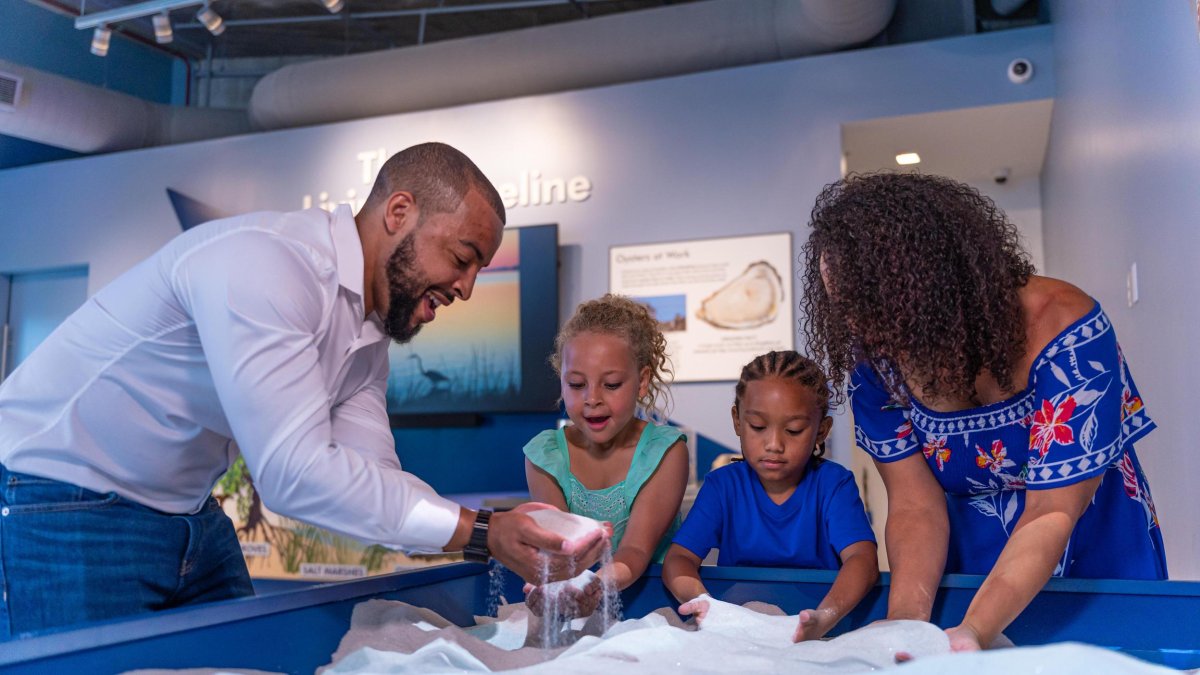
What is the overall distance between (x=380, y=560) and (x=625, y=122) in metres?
2.40

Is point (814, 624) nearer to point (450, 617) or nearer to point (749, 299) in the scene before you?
point (450, 617)

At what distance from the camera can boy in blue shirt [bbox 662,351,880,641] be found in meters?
1.67

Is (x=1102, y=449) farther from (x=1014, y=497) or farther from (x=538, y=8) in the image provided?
(x=538, y=8)

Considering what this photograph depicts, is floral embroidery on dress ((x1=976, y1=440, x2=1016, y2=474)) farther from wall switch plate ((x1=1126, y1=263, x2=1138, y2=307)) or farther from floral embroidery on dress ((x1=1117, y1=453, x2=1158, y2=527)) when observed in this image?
wall switch plate ((x1=1126, y1=263, x2=1138, y2=307))

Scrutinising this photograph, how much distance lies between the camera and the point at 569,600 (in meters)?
1.33

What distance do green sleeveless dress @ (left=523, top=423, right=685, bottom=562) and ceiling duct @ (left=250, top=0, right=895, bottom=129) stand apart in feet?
9.58

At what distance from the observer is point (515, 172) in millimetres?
5070

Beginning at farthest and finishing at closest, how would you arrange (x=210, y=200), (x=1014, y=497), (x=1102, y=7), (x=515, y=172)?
(x=210, y=200) → (x=515, y=172) → (x=1102, y=7) → (x=1014, y=497)

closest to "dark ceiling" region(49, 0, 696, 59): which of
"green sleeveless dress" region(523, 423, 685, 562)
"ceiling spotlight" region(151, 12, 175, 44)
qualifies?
"ceiling spotlight" region(151, 12, 175, 44)

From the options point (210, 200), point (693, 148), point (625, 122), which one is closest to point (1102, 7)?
point (693, 148)

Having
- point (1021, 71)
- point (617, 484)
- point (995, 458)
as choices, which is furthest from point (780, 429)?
point (1021, 71)

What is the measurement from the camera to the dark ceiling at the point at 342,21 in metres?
5.70

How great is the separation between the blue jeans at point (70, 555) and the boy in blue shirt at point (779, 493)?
2.58 ft

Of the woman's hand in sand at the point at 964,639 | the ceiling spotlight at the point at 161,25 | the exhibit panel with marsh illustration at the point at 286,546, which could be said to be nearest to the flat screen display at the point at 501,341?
the exhibit panel with marsh illustration at the point at 286,546
